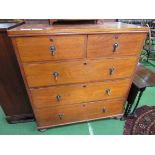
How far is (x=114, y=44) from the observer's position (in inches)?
42.3

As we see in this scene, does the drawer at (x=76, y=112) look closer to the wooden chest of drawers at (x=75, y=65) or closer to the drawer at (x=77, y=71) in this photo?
the wooden chest of drawers at (x=75, y=65)

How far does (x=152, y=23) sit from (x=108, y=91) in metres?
4.36

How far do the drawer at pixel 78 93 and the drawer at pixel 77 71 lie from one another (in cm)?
7

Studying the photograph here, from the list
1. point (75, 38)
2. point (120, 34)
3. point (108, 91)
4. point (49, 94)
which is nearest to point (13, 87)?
point (49, 94)

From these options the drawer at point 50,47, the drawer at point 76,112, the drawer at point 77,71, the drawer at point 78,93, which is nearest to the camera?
the drawer at point 50,47

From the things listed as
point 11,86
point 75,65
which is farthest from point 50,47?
point 11,86

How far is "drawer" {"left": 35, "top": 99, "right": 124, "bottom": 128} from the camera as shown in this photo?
1393 mm

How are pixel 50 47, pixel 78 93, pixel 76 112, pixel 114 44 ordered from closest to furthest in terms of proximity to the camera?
pixel 50 47, pixel 114 44, pixel 78 93, pixel 76 112

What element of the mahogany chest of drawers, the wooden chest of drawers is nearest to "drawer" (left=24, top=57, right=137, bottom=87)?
the wooden chest of drawers

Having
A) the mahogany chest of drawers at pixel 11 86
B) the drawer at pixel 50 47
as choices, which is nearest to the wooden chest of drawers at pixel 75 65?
the drawer at pixel 50 47

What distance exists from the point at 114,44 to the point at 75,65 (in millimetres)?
373

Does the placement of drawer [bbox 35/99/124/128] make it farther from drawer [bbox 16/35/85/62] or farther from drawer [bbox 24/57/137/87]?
drawer [bbox 16/35/85/62]

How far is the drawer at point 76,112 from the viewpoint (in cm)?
139

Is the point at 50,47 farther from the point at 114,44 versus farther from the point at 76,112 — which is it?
the point at 76,112
